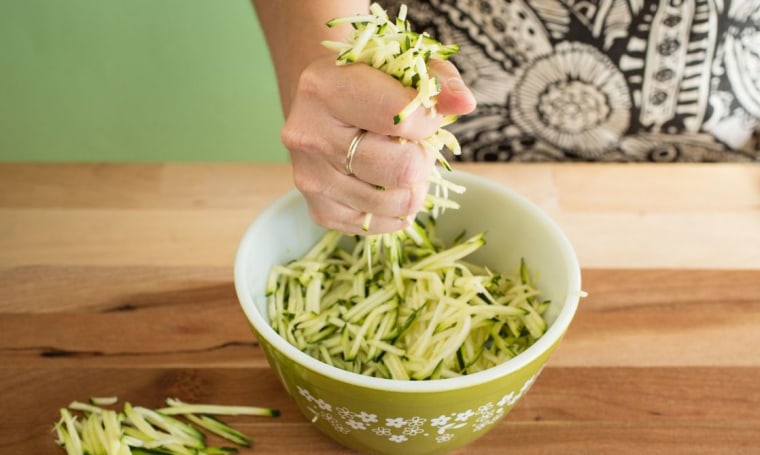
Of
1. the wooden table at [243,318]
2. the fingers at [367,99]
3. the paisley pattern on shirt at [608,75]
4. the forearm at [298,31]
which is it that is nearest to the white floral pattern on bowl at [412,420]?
the wooden table at [243,318]

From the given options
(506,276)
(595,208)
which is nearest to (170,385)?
(506,276)

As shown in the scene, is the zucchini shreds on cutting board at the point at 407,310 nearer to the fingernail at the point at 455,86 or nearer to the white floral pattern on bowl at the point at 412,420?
the white floral pattern on bowl at the point at 412,420

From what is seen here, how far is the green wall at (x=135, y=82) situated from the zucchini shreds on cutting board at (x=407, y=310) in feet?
3.83

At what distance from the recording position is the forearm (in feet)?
3.33

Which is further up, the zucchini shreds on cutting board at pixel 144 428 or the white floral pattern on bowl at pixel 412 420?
the white floral pattern on bowl at pixel 412 420

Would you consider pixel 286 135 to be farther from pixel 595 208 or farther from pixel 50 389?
pixel 595 208

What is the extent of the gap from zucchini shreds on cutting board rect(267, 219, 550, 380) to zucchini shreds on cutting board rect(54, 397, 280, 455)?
6.2 inches

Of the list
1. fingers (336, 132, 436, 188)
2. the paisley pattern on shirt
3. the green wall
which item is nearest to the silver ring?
fingers (336, 132, 436, 188)

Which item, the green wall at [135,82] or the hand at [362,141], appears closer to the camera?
the hand at [362,141]

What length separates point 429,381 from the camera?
82 cm

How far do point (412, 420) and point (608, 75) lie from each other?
81 cm

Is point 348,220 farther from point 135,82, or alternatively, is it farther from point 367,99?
point 135,82

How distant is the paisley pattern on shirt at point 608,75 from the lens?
1.33 m

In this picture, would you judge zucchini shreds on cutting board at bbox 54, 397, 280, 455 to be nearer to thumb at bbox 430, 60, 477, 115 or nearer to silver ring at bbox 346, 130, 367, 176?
silver ring at bbox 346, 130, 367, 176
